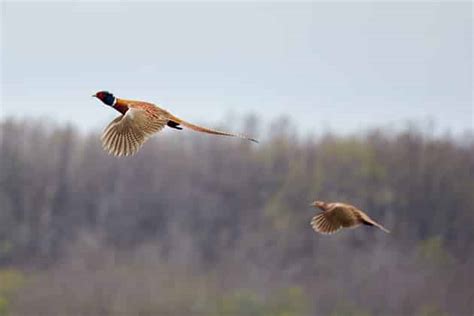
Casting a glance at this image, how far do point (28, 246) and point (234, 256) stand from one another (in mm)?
5684

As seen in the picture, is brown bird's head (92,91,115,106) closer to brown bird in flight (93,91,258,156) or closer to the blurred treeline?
brown bird in flight (93,91,258,156)

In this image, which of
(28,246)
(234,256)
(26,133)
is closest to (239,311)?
(234,256)

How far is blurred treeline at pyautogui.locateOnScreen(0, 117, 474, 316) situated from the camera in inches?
1467

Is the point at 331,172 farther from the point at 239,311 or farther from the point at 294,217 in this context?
the point at 239,311

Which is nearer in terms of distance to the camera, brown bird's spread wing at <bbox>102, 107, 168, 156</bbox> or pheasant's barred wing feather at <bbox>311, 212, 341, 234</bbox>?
brown bird's spread wing at <bbox>102, 107, 168, 156</bbox>

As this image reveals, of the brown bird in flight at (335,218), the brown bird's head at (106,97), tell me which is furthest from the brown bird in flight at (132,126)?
the brown bird in flight at (335,218)

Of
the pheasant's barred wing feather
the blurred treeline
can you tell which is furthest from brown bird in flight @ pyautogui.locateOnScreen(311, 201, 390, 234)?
the blurred treeline

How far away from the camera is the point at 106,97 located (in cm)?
1289

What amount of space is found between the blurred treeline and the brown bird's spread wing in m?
22.5

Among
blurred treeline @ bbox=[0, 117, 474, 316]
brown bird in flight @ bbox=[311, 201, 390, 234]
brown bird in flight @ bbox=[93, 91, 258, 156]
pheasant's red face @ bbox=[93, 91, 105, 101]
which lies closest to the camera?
pheasant's red face @ bbox=[93, 91, 105, 101]

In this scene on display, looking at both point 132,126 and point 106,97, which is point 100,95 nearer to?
point 106,97

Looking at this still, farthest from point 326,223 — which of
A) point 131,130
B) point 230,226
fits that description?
point 230,226

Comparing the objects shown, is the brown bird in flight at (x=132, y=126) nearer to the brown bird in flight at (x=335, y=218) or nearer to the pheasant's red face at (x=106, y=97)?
the pheasant's red face at (x=106, y=97)

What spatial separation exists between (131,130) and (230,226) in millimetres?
29785
